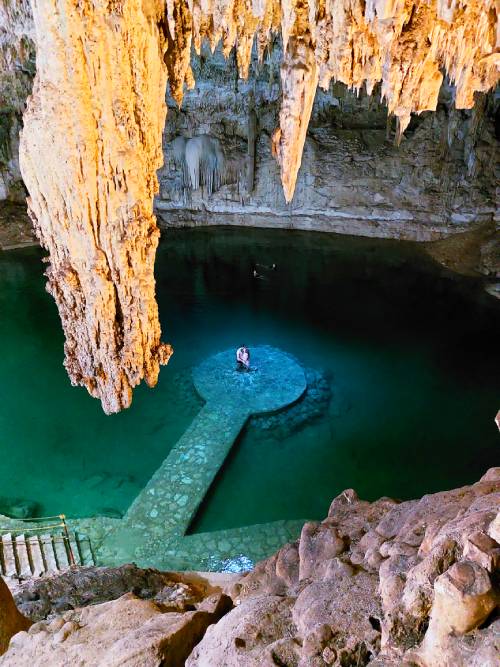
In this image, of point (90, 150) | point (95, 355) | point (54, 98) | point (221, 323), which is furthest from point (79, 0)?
point (221, 323)

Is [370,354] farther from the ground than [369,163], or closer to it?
closer to it

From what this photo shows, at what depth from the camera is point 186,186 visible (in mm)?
15258

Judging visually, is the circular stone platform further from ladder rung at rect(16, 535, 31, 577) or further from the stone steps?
ladder rung at rect(16, 535, 31, 577)

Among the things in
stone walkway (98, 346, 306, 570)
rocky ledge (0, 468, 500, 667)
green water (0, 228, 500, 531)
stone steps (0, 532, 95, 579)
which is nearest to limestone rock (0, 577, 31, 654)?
rocky ledge (0, 468, 500, 667)

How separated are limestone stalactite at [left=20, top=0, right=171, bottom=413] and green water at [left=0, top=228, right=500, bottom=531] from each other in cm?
244

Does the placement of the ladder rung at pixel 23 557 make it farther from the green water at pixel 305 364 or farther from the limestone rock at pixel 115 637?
the limestone rock at pixel 115 637

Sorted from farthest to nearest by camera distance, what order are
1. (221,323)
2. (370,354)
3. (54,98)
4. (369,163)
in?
(369,163) < (221,323) < (370,354) < (54,98)

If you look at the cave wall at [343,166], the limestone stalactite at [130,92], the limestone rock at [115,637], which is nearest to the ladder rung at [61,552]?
the limestone stalactite at [130,92]

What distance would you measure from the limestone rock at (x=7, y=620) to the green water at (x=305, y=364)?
270cm

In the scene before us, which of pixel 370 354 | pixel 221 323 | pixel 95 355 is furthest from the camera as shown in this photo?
pixel 221 323

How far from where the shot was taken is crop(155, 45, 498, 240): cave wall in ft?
44.6

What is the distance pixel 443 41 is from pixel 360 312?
687 cm

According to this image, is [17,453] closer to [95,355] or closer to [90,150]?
[95,355]

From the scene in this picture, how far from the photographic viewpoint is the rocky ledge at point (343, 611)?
5.90 feet
